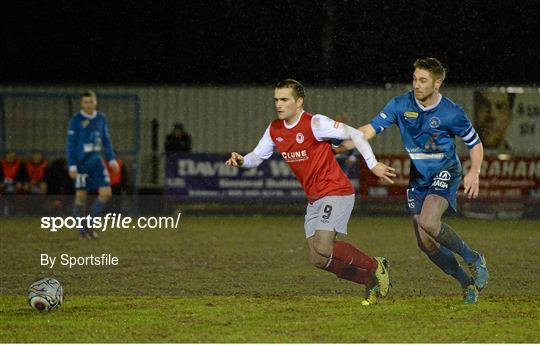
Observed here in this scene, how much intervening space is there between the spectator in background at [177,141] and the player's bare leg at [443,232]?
11.5 metres

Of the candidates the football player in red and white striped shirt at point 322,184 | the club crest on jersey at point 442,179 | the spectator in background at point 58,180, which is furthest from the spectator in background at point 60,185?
the club crest on jersey at point 442,179

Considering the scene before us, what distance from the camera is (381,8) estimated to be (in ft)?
93.7

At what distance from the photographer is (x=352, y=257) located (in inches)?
337

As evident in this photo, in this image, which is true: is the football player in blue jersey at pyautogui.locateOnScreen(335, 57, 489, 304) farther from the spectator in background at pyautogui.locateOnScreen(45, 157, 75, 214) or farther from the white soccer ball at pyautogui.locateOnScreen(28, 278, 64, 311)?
the spectator in background at pyautogui.locateOnScreen(45, 157, 75, 214)

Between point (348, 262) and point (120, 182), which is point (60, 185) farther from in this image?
point (348, 262)

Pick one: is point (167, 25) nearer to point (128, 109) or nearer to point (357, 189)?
point (128, 109)

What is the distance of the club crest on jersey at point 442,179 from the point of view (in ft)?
28.7

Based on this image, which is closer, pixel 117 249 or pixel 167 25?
pixel 117 249

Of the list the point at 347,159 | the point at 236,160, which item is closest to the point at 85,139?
the point at 347,159

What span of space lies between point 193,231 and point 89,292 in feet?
22.5

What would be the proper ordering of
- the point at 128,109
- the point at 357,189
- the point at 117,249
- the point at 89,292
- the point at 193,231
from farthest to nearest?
the point at 128,109 < the point at 357,189 < the point at 193,231 < the point at 117,249 < the point at 89,292

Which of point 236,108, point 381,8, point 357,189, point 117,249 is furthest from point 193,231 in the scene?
point 381,8

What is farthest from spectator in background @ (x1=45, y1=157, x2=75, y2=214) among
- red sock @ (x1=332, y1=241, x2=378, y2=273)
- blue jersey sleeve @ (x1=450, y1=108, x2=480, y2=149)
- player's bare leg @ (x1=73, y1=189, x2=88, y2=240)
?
blue jersey sleeve @ (x1=450, y1=108, x2=480, y2=149)

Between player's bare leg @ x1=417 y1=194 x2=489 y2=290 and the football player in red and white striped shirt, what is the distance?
50 centimetres
